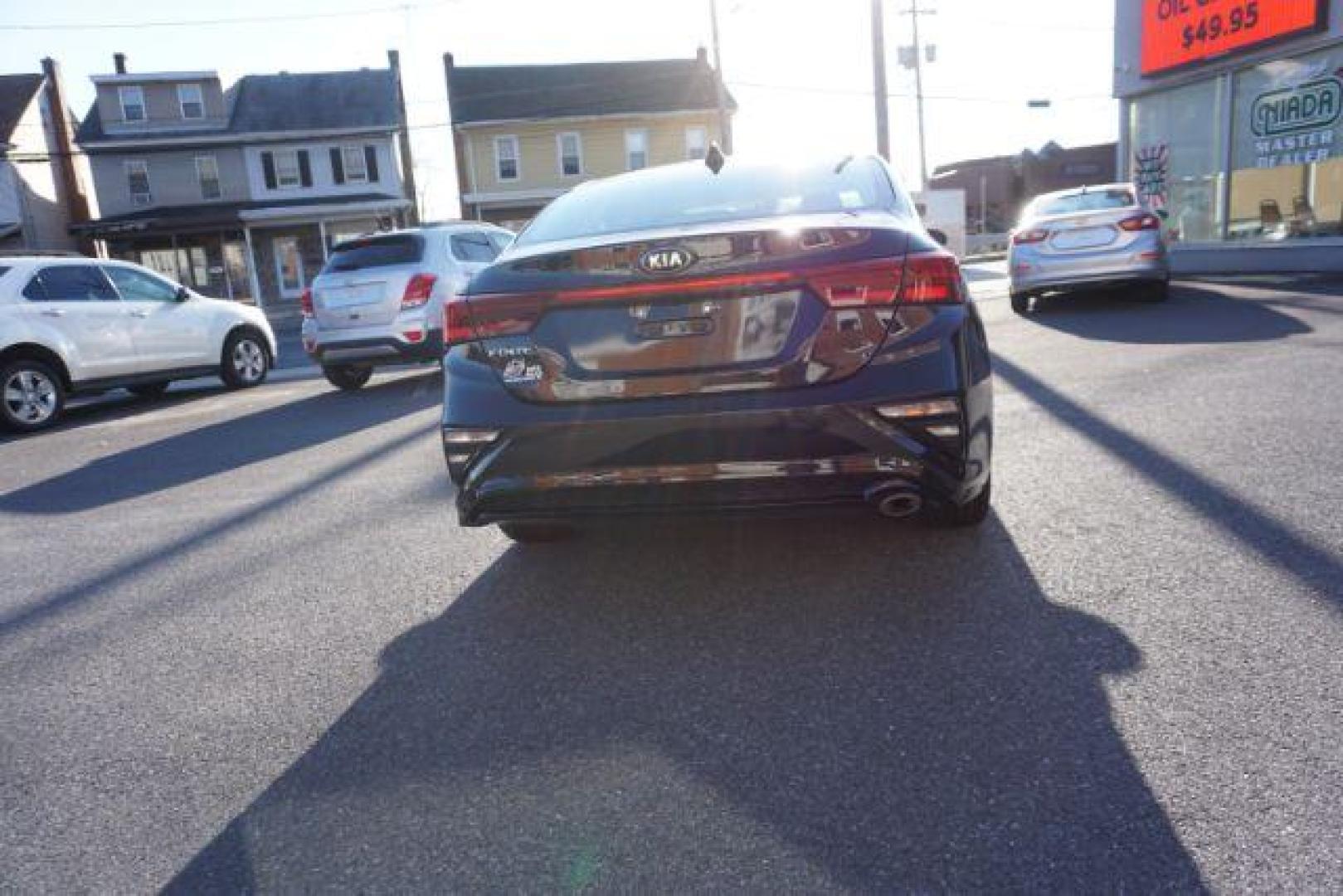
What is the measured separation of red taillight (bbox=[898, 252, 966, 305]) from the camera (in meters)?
3.22

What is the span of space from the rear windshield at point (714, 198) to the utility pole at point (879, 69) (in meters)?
16.5

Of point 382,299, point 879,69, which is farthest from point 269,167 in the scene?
point 382,299

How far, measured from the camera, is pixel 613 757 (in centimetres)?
256

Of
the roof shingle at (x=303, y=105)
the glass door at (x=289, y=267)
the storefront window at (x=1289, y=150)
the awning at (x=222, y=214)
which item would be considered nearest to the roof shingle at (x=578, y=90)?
the roof shingle at (x=303, y=105)

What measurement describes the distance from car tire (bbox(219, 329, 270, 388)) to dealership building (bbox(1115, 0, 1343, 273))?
43.1ft

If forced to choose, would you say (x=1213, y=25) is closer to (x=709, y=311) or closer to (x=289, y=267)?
(x=709, y=311)

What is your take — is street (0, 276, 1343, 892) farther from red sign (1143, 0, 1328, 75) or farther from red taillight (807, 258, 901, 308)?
red sign (1143, 0, 1328, 75)

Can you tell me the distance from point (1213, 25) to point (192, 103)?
3376 cm

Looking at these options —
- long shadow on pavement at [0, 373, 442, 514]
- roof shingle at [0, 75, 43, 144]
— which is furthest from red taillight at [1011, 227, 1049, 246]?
roof shingle at [0, 75, 43, 144]

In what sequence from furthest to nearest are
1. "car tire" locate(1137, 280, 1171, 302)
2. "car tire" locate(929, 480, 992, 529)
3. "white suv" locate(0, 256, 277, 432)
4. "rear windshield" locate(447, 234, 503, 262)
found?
"car tire" locate(1137, 280, 1171, 302) → "rear windshield" locate(447, 234, 503, 262) → "white suv" locate(0, 256, 277, 432) → "car tire" locate(929, 480, 992, 529)

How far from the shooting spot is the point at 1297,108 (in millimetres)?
14844

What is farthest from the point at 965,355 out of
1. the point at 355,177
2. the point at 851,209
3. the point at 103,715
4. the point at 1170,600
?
the point at 355,177

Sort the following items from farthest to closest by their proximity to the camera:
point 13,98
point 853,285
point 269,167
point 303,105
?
point 303,105, point 269,167, point 13,98, point 853,285

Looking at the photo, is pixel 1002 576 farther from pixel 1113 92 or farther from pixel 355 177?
pixel 355 177
